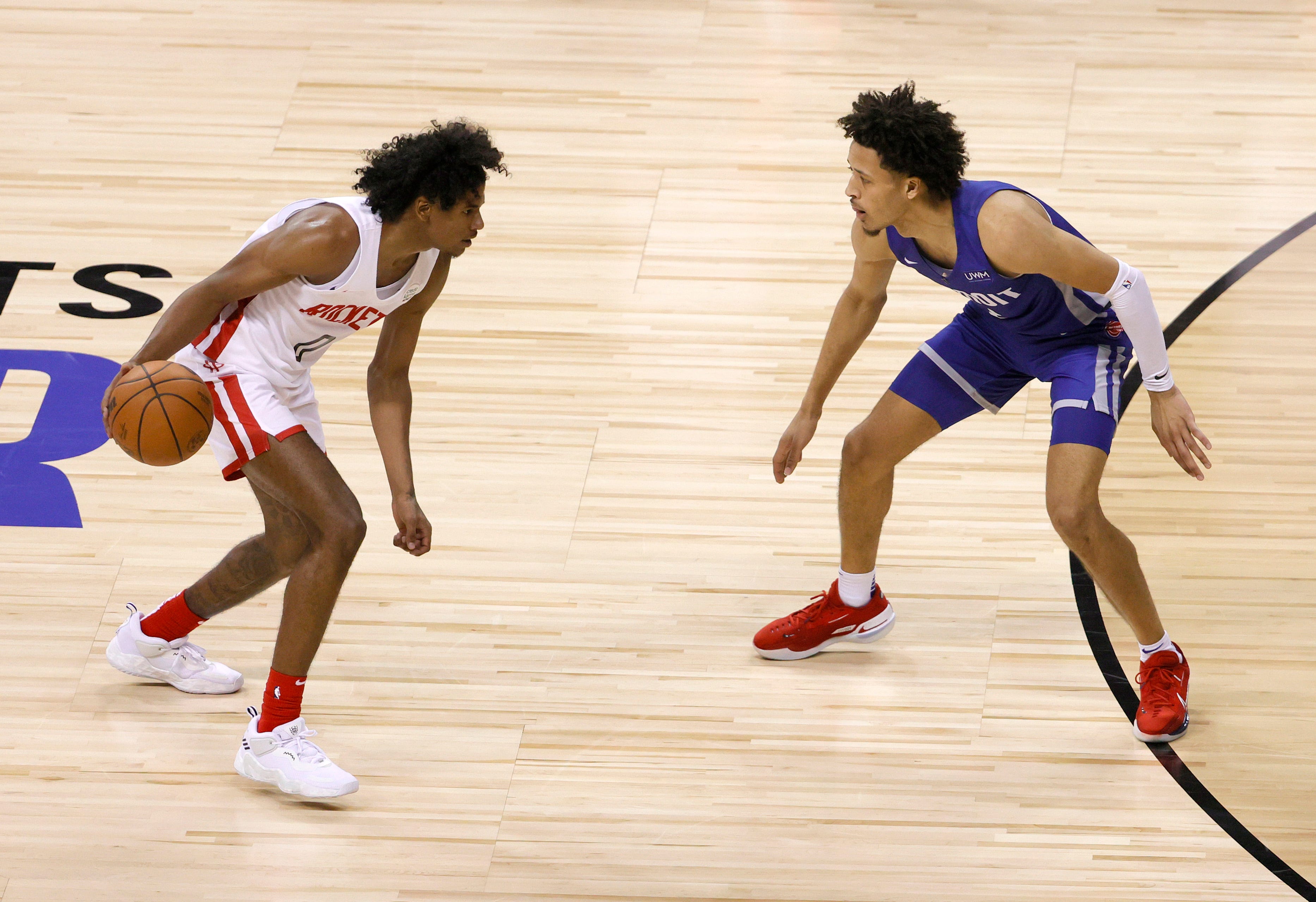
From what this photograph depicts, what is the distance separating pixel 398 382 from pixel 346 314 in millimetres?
224

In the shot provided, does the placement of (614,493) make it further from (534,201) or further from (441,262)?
(534,201)

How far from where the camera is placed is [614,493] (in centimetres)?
471

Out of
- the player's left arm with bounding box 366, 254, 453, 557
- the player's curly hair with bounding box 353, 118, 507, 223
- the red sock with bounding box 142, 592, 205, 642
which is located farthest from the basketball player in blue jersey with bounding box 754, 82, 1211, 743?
the red sock with bounding box 142, 592, 205, 642

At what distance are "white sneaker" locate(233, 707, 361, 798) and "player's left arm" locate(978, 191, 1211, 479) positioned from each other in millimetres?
1995

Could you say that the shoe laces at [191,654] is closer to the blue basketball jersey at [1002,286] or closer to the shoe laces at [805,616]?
the shoe laces at [805,616]

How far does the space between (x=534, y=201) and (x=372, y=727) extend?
8.58 ft

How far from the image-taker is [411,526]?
3.67 meters

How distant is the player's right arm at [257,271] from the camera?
137 inches

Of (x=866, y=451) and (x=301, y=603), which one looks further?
(x=866, y=451)

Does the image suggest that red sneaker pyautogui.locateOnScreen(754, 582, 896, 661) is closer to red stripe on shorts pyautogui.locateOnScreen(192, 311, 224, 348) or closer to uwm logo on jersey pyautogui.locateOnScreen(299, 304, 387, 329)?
uwm logo on jersey pyautogui.locateOnScreen(299, 304, 387, 329)

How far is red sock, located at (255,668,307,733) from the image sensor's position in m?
3.63

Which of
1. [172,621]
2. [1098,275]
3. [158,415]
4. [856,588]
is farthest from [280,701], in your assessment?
[1098,275]

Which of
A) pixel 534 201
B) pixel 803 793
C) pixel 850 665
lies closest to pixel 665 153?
pixel 534 201

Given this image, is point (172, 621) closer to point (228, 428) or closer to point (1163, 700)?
point (228, 428)
